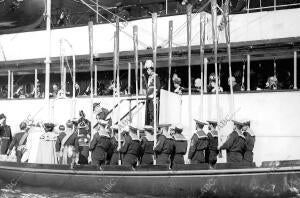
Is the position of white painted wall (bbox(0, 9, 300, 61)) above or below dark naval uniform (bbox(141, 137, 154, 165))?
above

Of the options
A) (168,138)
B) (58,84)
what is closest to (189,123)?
(168,138)

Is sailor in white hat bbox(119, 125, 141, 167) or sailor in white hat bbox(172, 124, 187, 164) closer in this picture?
sailor in white hat bbox(172, 124, 187, 164)

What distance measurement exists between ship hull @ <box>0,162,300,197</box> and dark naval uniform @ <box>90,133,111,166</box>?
53 cm

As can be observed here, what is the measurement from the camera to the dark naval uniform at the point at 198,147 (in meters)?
13.3

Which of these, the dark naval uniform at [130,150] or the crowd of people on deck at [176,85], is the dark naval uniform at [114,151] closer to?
the dark naval uniform at [130,150]

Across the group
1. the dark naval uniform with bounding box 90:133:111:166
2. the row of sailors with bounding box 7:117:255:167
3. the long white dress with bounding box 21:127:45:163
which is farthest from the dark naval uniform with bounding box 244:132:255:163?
the long white dress with bounding box 21:127:45:163

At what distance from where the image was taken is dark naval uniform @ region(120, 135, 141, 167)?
13930 mm

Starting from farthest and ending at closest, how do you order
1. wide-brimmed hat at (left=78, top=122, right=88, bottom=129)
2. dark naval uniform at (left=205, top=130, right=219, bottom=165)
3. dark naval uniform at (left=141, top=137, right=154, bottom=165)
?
1. wide-brimmed hat at (left=78, top=122, right=88, bottom=129)
2. dark naval uniform at (left=141, top=137, right=154, bottom=165)
3. dark naval uniform at (left=205, top=130, right=219, bottom=165)

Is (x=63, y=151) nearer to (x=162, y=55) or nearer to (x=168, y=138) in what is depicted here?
(x=168, y=138)

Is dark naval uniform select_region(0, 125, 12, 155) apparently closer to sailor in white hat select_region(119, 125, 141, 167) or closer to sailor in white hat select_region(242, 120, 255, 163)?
sailor in white hat select_region(119, 125, 141, 167)

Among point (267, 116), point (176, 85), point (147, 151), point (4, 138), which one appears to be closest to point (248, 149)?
point (267, 116)

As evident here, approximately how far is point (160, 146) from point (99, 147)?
1742 millimetres

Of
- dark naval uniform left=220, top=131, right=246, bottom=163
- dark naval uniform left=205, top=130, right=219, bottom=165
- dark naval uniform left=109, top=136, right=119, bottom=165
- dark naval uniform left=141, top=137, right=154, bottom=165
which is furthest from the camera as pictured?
dark naval uniform left=109, top=136, right=119, bottom=165

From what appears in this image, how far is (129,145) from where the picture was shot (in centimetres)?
1394
